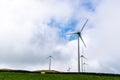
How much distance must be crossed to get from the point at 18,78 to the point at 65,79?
336 inches

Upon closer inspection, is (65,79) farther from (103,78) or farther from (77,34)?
(77,34)

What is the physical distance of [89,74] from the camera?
80.1 meters

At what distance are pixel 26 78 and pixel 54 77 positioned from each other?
568 cm

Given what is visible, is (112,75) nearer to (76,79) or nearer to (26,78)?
(76,79)

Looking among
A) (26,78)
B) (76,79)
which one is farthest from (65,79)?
(26,78)

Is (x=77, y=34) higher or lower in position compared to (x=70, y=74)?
higher

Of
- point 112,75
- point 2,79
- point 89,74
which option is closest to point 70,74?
point 89,74

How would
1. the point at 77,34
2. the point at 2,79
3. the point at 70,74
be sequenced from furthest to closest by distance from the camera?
the point at 77,34 → the point at 70,74 → the point at 2,79

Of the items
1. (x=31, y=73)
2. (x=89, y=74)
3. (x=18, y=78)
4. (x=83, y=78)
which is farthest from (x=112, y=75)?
(x=18, y=78)

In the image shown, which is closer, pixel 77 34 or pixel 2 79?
pixel 2 79

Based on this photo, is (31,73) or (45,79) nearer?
(45,79)

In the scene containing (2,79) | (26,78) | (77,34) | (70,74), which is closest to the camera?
(2,79)

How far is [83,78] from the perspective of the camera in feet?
235

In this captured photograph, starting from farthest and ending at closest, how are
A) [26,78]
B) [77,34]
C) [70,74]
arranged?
[77,34], [70,74], [26,78]
